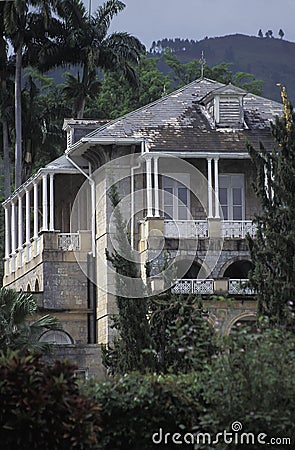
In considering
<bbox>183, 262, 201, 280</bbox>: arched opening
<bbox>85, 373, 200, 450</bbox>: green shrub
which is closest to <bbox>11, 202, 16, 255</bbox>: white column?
<bbox>183, 262, 201, 280</bbox>: arched opening

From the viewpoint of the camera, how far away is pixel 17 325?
31609 mm

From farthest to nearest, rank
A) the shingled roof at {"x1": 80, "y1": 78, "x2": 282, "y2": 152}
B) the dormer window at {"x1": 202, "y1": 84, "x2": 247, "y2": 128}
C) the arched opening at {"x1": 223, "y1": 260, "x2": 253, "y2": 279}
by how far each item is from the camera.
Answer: the dormer window at {"x1": 202, "y1": 84, "x2": 247, "y2": 128} → the arched opening at {"x1": 223, "y1": 260, "x2": 253, "y2": 279} → the shingled roof at {"x1": 80, "y1": 78, "x2": 282, "y2": 152}

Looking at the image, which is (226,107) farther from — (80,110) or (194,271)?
(80,110)

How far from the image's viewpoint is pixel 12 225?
148 ft

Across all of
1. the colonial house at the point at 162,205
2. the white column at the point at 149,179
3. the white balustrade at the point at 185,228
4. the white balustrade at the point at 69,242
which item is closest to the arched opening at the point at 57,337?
the colonial house at the point at 162,205

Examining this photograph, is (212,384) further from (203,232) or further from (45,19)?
(45,19)

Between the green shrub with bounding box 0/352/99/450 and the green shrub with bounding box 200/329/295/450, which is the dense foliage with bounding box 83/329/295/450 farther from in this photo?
the green shrub with bounding box 0/352/99/450

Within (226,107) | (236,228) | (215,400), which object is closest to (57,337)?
(236,228)

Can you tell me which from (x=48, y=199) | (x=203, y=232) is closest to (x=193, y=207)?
(x=203, y=232)

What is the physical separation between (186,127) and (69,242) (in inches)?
205

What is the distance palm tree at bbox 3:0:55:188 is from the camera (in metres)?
48.4

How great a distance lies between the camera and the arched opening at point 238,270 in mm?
37844

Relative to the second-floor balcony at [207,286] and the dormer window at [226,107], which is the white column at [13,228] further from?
the second-floor balcony at [207,286]

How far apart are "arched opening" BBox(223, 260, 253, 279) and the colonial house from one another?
0.10ft
